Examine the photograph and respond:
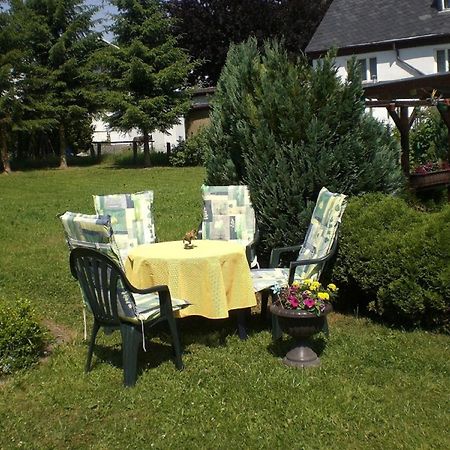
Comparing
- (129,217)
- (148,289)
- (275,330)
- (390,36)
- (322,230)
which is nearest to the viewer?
(148,289)

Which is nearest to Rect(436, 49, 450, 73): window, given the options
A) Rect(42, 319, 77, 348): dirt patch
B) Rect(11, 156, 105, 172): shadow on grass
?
Rect(11, 156, 105, 172): shadow on grass

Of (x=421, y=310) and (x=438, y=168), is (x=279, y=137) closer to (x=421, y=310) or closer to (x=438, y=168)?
(x=421, y=310)

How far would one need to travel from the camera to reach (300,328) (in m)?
4.59

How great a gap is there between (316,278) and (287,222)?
1371mm

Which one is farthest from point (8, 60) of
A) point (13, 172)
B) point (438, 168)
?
point (438, 168)

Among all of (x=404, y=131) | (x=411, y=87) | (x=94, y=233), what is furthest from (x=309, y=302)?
(x=404, y=131)

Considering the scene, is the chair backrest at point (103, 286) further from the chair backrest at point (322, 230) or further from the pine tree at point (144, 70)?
the pine tree at point (144, 70)

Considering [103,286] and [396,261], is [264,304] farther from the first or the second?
[103,286]

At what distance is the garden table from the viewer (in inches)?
204

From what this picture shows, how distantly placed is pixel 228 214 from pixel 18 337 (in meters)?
2.80

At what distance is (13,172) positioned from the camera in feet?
91.5

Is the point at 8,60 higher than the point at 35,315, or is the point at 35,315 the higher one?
the point at 8,60

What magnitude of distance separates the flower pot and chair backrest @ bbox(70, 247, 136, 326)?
1107mm

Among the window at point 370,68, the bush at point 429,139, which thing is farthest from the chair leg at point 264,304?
the window at point 370,68
